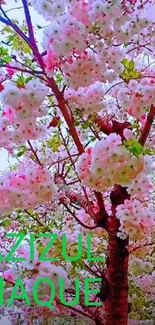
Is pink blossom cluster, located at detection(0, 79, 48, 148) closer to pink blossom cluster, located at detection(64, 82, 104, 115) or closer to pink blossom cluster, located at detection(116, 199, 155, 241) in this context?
pink blossom cluster, located at detection(64, 82, 104, 115)

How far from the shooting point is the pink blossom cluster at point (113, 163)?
48.2 inches

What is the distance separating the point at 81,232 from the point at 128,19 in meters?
0.98

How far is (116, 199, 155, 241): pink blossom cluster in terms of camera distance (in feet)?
4.84

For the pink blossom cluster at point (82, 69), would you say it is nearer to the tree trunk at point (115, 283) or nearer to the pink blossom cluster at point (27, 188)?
the pink blossom cluster at point (27, 188)

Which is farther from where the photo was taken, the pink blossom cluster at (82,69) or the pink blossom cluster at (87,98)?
the pink blossom cluster at (87,98)

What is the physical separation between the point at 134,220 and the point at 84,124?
33cm

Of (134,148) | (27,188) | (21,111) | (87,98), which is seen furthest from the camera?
(87,98)

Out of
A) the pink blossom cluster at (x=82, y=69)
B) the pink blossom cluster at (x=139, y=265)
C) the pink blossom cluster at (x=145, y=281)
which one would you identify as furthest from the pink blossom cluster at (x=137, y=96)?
the pink blossom cluster at (x=145, y=281)

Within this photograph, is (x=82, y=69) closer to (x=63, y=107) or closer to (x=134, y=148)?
(x=63, y=107)

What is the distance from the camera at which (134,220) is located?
4.83 ft

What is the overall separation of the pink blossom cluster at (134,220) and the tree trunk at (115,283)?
0.13 meters

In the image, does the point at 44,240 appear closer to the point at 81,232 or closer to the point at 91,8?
the point at 81,232

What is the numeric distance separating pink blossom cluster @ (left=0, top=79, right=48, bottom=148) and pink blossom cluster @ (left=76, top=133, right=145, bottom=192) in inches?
7.4

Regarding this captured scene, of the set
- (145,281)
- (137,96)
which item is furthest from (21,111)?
(145,281)
